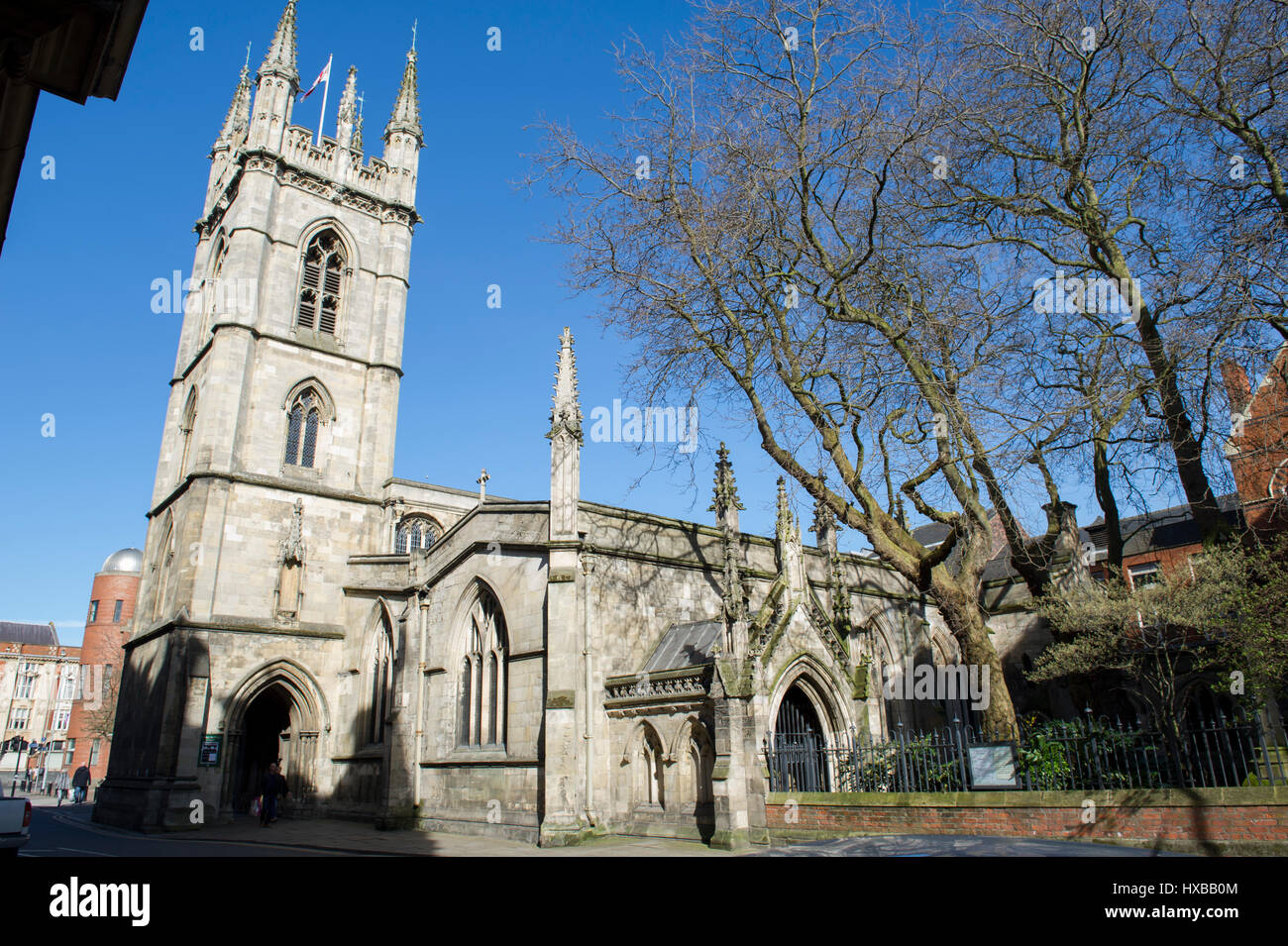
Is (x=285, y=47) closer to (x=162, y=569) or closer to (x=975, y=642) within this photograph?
(x=162, y=569)

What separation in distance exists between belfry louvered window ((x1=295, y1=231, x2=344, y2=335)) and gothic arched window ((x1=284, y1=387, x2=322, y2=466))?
3.00 m

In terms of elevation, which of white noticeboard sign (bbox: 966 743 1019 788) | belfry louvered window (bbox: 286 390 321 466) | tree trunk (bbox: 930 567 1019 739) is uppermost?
belfry louvered window (bbox: 286 390 321 466)

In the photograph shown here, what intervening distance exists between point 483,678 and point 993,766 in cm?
1178

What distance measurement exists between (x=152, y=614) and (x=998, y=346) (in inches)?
1080

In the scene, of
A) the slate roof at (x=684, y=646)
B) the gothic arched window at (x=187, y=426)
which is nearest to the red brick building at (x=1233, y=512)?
the slate roof at (x=684, y=646)

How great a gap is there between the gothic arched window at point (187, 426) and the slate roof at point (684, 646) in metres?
20.5

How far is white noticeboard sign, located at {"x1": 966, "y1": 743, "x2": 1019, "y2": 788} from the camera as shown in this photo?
1141 cm

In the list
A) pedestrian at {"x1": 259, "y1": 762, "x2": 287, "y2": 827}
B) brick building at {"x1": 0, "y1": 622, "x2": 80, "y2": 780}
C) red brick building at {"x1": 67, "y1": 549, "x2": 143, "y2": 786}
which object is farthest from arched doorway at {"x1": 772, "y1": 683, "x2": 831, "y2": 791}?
brick building at {"x1": 0, "y1": 622, "x2": 80, "y2": 780}

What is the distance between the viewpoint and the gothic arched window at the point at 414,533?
30.3 meters

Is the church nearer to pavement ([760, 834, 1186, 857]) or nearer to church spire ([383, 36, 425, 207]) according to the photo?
church spire ([383, 36, 425, 207])

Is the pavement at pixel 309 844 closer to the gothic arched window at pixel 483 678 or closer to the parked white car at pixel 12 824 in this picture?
the parked white car at pixel 12 824

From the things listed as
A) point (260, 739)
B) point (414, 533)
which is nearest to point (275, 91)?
point (414, 533)

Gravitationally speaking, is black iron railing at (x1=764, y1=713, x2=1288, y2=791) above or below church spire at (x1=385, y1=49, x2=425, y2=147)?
below
